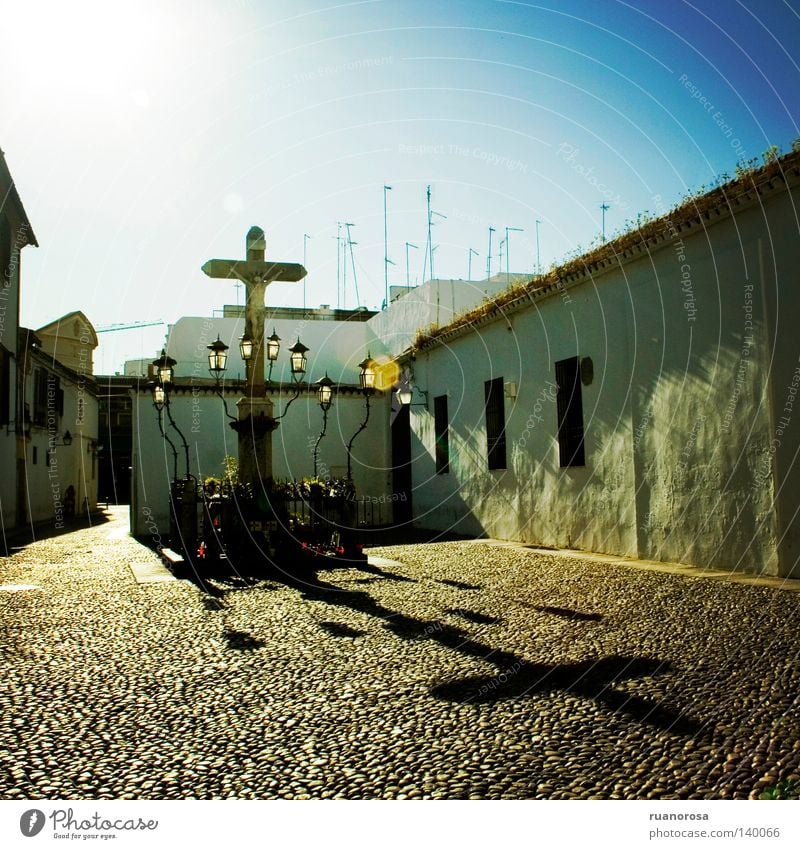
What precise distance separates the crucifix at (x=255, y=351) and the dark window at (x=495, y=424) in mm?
5363

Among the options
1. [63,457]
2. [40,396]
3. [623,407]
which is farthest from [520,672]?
[63,457]

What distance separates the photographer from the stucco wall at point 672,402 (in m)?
8.77

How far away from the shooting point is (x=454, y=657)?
5309 millimetres

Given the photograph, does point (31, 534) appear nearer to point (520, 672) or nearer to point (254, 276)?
point (254, 276)

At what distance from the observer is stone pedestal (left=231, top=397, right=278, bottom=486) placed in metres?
11.7

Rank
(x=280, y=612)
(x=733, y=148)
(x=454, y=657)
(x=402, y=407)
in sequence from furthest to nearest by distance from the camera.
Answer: (x=402, y=407), (x=733, y=148), (x=280, y=612), (x=454, y=657)

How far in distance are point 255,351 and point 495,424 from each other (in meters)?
6.10

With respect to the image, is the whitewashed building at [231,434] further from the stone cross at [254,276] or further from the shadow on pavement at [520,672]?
the shadow on pavement at [520,672]

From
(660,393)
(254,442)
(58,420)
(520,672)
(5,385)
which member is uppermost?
(5,385)

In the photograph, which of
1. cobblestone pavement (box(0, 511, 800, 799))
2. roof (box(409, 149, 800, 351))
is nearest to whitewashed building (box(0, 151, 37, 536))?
roof (box(409, 149, 800, 351))

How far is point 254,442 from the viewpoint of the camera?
11.6 m

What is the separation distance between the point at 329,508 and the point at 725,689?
27.8 feet
